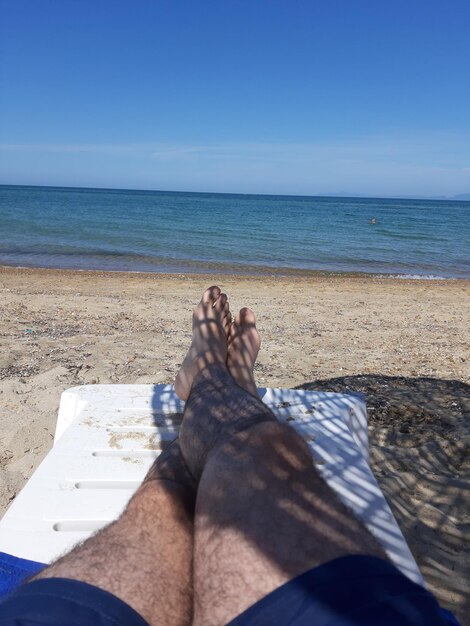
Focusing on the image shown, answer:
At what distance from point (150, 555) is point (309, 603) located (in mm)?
476

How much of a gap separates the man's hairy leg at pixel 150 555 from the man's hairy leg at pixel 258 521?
8cm

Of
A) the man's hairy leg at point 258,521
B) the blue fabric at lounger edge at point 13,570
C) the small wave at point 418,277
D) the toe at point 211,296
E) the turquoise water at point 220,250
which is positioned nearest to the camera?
the man's hairy leg at point 258,521

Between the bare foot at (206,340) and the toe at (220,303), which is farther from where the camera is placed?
the toe at (220,303)

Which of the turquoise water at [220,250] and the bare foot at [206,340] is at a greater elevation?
the bare foot at [206,340]

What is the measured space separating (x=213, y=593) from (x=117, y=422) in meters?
1.36

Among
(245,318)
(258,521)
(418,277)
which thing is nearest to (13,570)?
(258,521)

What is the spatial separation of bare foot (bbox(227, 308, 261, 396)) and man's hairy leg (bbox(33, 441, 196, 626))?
28.7 inches

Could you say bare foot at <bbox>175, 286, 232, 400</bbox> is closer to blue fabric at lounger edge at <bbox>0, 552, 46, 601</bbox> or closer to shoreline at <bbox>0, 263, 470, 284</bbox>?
blue fabric at lounger edge at <bbox>0, 552, 46, 601</bbox>

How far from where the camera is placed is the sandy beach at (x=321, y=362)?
2410 mm

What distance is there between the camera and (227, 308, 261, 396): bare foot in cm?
227

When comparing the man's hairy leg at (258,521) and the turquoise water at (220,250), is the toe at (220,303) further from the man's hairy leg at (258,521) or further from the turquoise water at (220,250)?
the turquoise water at (220,250)

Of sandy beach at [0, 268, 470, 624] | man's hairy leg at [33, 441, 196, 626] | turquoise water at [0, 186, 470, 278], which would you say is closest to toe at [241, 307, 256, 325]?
sandy beach at [0, 268, 470, 624]

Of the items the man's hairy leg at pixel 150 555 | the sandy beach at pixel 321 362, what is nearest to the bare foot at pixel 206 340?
the man's hairy leg at pixel 150 555

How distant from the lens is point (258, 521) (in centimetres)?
114
